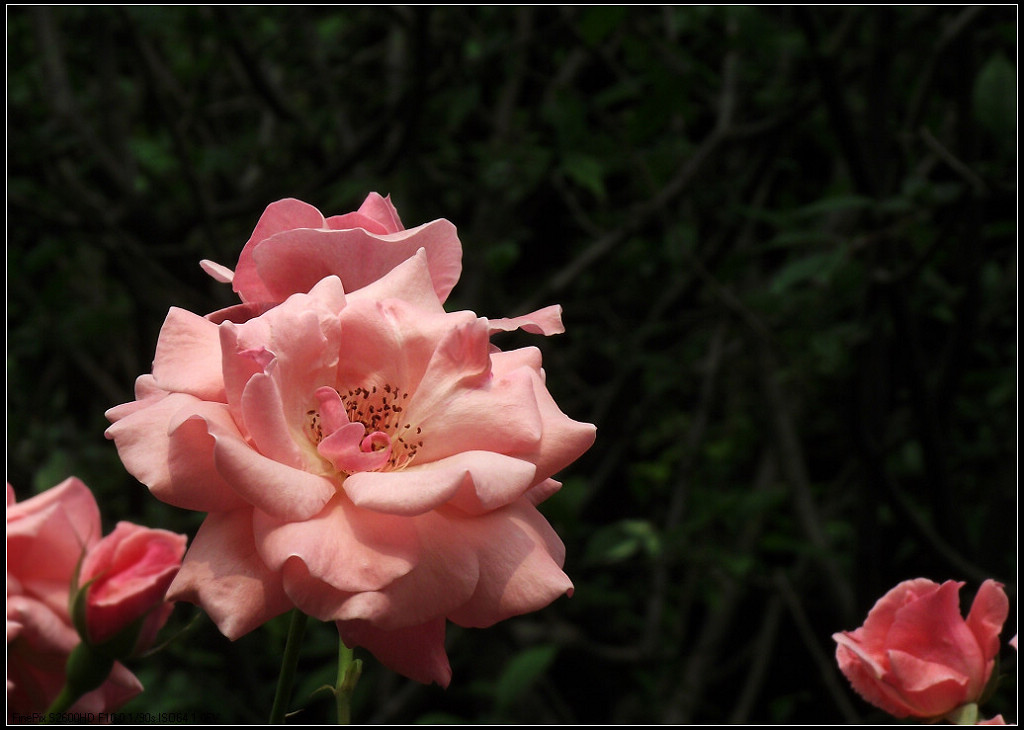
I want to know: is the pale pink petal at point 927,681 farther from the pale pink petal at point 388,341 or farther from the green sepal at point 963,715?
the pale pink petal at point 388,341

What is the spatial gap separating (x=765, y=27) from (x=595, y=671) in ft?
3.86

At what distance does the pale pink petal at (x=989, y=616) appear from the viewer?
430 mm

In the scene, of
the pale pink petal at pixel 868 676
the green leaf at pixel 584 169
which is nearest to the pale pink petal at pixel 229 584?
the pale pink petal at pixel 868 676

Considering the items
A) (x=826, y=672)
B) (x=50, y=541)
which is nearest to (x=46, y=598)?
(x=50, y=541)

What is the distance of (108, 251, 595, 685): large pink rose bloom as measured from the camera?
324 mm

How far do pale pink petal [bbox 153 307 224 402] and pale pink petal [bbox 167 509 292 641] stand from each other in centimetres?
6

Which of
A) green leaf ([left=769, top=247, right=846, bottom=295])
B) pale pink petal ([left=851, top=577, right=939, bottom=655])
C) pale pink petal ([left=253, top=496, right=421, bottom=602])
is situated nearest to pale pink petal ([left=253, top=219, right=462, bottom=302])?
pale pink petal ([left=253, top=496, right=421, bottom=602])

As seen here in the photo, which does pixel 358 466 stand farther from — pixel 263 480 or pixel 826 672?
pixel 826 672

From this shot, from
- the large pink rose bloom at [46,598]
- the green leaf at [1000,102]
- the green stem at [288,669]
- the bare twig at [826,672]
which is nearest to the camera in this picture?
the green stem at [288,669]

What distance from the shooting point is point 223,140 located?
76.1 inches

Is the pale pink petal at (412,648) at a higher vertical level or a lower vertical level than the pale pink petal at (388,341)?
lower

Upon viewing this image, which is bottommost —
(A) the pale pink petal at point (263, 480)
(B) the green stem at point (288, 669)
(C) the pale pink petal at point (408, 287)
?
(B) the green stem at point (288, 669)

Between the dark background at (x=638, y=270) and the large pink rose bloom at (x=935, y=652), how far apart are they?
0.69 metres

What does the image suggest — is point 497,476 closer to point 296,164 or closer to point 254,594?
point 254,594
